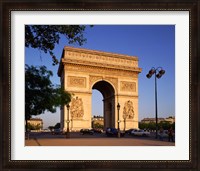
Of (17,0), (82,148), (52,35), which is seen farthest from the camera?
(52,35)

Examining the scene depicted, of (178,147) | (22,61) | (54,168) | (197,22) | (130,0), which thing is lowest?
(54,168)

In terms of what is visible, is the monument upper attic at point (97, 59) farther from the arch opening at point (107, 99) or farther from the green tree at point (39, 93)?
the green tree at point (39, 93)

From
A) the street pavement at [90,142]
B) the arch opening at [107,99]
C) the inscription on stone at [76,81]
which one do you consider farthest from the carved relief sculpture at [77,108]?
the street pavement at [90,142]

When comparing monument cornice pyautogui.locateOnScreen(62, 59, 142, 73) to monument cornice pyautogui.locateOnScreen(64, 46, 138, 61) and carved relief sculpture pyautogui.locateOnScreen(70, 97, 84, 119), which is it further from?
carved relief sculpture pyautogui.locateOnScreen(70, 97, 84, 119)

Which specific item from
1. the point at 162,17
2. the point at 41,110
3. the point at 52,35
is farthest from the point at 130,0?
the point at 41,110

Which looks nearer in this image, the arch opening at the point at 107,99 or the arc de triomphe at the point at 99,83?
the arc de triomphe at the point at 99,83

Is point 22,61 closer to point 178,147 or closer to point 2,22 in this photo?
point 2,22

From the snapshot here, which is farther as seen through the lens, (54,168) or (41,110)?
(41,110)
